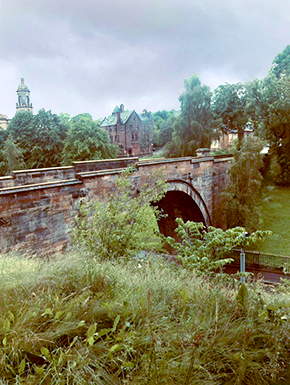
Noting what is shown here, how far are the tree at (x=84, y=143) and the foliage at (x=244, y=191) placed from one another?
15.0 m

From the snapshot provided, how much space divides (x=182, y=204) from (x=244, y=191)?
318 cm

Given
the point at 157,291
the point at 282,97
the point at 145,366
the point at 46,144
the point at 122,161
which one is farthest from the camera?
the point at 46,144

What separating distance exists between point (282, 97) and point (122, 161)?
16.2 metres

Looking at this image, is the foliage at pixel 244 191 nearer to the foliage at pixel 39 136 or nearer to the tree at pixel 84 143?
the tree at pixel 84 143

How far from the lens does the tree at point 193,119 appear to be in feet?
97.2

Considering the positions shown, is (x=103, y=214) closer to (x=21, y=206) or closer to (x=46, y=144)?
(x=21, y=206)

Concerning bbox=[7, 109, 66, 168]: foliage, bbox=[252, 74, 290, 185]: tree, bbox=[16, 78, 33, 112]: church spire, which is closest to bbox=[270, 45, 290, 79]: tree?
bbox=[252, 74, 290, 185]: tree

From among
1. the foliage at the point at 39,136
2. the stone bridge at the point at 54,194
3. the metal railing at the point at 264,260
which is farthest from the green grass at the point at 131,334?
the foliage at the point at 39,136

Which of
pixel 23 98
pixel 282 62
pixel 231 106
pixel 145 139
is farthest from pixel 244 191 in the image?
pixel 23 98

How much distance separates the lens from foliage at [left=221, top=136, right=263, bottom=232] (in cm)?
1523

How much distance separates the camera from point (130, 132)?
49.5m

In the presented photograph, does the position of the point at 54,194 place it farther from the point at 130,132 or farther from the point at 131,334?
the point at 130,132

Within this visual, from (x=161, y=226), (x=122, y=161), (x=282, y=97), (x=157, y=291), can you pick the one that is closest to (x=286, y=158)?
(x=282, y=97)

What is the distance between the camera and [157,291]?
10.2 feet
